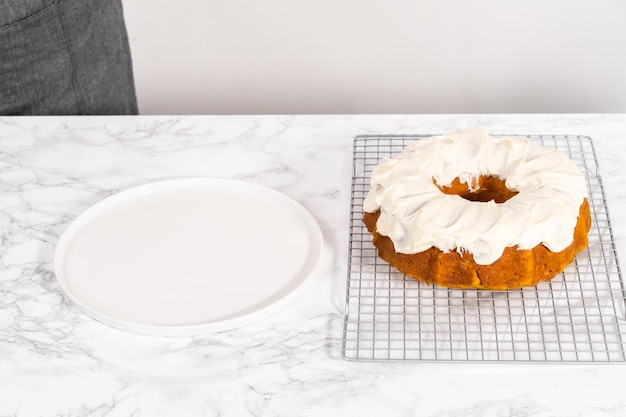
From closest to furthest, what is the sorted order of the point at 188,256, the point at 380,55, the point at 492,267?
1. the point at 492,267
2. the point at 188,256
3. the point at 380,55

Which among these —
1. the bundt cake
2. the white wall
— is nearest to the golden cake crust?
the bundt cake

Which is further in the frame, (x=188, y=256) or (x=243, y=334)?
(x=188, y=256)

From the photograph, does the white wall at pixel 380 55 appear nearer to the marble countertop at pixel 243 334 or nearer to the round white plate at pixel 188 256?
the marble countertop at pixel 243 334

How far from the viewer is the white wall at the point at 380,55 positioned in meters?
2.04

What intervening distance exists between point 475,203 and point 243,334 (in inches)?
14.7

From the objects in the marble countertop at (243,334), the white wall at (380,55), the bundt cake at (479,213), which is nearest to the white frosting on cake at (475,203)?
the bundt cake at (479,213)

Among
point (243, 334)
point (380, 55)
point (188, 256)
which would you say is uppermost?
point (380, 55)

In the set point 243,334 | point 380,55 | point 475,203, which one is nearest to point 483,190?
point 475,203

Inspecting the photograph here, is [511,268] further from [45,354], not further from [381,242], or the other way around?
[45,354]

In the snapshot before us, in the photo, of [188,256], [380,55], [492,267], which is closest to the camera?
[492,267]

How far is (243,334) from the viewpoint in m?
1.16

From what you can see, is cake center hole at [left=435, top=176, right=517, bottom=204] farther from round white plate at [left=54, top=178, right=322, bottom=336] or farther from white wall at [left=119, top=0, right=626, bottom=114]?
white wall at [left=119, top=0, right=626, bottom=114]

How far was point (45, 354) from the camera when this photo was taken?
1.14 m

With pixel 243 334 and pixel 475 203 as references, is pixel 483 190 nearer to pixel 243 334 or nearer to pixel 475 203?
pixel 475 203
